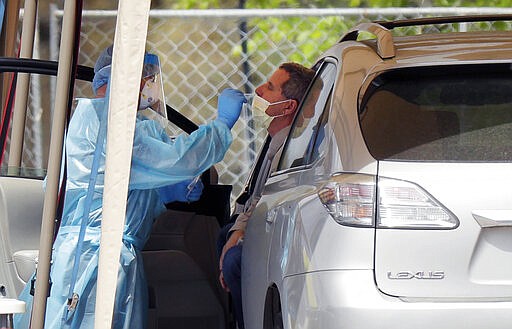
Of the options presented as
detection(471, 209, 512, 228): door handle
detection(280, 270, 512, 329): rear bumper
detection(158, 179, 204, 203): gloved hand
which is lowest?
detection(280, 270, 512, 329): rear bumper

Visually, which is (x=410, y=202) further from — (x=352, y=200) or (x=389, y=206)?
(x=352, y=200)

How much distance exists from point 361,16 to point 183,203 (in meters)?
3.85

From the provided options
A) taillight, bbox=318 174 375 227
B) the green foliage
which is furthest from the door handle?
the green foliage

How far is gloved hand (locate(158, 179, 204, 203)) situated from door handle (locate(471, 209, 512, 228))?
2.21 meters

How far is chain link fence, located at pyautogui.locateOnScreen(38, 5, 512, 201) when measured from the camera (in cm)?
919

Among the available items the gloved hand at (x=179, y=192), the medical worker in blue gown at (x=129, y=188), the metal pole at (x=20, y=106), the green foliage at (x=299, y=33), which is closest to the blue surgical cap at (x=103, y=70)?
the medical worker in blue gown at (x=129, y=188)

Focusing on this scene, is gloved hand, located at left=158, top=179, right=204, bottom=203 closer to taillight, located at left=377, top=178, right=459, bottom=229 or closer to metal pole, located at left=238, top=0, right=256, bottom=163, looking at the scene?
taillight, located at left=377, top=178, right=459, bottom=229

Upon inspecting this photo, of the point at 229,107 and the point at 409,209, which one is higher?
the point at 229,107

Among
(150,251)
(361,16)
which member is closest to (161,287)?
(150,251)

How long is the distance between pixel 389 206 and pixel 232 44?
6224 millimetres

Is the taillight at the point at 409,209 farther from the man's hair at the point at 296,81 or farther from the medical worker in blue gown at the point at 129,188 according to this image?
the man's hair at the point at 296,81

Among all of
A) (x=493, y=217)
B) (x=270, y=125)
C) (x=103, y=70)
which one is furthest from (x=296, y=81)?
(x=493, y=217)

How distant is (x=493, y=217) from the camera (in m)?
3.57

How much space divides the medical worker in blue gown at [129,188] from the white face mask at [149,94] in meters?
0.07
